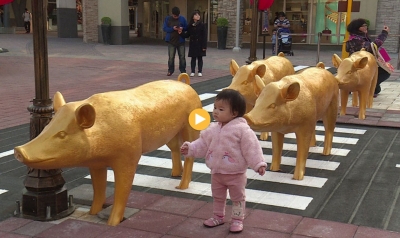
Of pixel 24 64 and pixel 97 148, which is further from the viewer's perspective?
pixel 24 64

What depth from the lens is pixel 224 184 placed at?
4309 mm

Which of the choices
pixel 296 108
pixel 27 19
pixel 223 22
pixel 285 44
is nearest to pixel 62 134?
pixel 296 108

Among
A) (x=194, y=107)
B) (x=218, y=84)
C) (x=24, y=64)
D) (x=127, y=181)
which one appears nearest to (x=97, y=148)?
(x=127, y=181)

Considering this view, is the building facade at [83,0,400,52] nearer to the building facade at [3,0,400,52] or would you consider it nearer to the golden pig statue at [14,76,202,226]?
the building facade at [3,0,400,52]

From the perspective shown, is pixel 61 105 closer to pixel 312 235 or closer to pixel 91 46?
pixel 312 235

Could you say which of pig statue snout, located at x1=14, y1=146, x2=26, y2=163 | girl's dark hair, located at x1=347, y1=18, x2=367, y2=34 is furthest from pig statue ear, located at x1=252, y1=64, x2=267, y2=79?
girl's dark hair, located at x1=347, y1=18, x2=367, y2=34

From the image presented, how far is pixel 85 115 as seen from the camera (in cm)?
402

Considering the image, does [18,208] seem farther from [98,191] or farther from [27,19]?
[27,19]

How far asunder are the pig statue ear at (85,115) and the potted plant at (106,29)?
78.0 ft

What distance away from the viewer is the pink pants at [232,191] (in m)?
4.26

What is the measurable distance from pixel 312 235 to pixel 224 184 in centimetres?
90

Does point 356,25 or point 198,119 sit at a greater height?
point 356,25

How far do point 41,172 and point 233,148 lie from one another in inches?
75.8

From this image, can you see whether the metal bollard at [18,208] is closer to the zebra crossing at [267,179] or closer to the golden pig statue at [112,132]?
the golden pig statue at [112,132]
